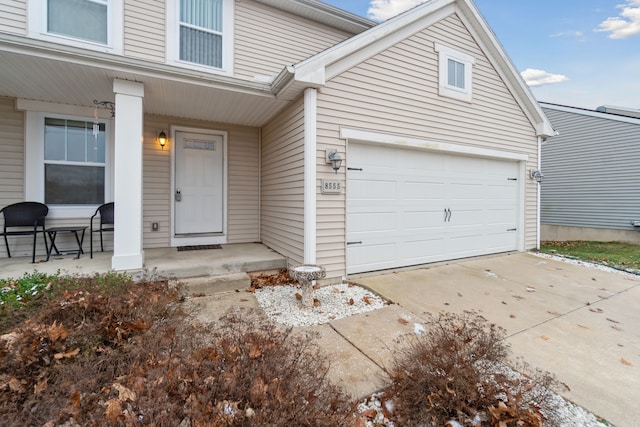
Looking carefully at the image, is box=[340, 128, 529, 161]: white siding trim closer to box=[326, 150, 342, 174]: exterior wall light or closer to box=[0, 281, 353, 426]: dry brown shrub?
box=[326, 150, 342, 174]: exterior wall light

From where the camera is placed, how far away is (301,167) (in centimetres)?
447

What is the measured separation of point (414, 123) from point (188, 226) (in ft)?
15.6

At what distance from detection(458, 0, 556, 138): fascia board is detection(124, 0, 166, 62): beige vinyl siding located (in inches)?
224

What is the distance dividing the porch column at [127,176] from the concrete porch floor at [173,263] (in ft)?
0.85

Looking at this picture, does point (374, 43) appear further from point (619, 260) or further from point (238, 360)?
point (619, 260)

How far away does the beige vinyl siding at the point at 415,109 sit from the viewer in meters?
4.48

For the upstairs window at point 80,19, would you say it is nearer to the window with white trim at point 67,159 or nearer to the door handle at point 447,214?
the window with white trim at point 67,159

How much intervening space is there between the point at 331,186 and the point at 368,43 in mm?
2375

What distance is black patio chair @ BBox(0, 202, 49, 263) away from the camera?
4.52m

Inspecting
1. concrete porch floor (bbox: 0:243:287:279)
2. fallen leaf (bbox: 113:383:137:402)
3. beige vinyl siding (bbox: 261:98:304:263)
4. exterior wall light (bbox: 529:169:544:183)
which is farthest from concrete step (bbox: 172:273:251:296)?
exterior wall light (bbox: 529:169:544:183)

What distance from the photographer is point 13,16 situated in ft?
14.6

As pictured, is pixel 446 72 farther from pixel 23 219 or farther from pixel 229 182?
pixel 23 219

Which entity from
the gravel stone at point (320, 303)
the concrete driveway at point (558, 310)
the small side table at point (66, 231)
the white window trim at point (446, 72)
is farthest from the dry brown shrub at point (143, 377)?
the white window trim at point (446, 72)

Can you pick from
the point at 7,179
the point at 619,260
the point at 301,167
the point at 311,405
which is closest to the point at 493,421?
the point at 311,405
